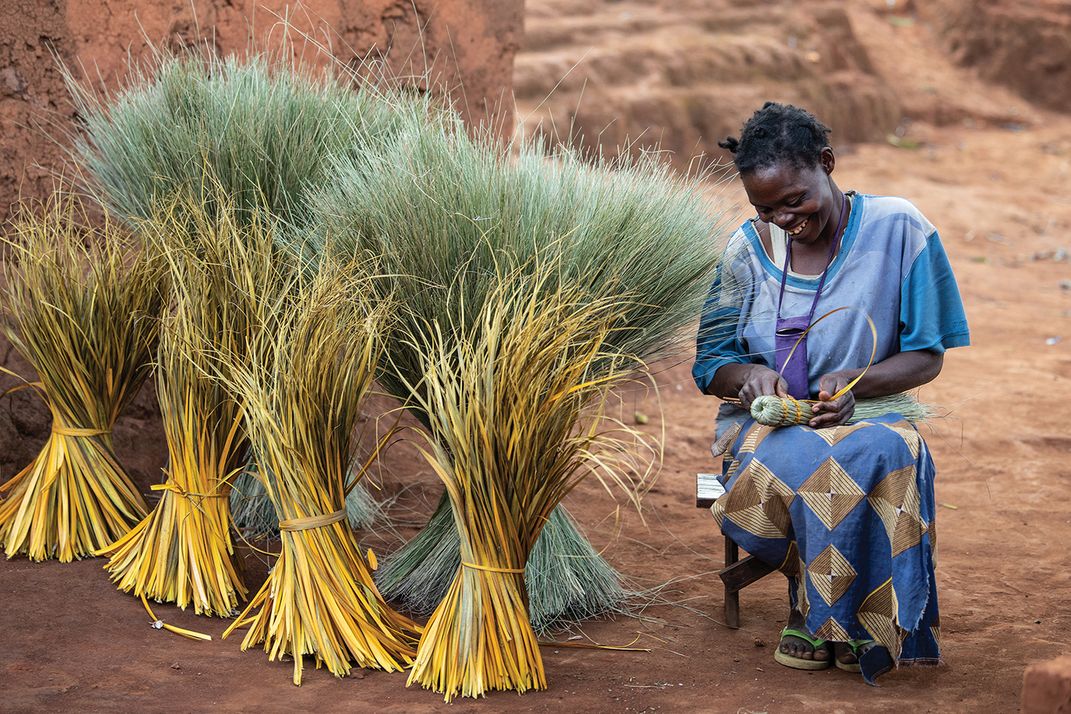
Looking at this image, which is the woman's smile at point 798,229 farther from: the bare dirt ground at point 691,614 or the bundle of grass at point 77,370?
the bundle of grass at point 77,370

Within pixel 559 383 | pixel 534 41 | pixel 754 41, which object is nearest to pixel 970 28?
pixel 754 41

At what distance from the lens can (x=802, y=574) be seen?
2.75 meters

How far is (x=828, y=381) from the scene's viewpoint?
2.82 metres

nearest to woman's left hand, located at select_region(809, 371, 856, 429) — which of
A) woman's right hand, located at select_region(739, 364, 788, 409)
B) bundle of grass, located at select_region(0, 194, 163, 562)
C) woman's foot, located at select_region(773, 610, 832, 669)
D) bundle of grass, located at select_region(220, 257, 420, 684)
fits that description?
woman's right hand, located at select_region(739, 364, 788, 409)

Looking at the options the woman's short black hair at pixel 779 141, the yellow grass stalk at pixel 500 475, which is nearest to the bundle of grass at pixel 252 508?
the yellow grass stalk at pixel 500 475

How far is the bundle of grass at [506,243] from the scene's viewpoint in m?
2.92

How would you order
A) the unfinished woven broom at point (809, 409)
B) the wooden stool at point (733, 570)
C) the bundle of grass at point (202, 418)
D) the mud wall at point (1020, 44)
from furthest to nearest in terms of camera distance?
the mud wall at point (1020, 44), the wooden stool at point (733, 570), the bundle of grass at point (202, 418), the unfinished woven broom at point (809, 409)

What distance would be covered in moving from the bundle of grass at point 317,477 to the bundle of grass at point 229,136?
0.69 metres

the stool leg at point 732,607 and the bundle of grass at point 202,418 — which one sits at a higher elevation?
the bundle of grass at point 202,418

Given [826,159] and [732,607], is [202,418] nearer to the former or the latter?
[732,607]

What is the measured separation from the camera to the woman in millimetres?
2639

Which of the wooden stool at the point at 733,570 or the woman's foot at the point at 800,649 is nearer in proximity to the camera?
the woman's foot at the point at 800,649

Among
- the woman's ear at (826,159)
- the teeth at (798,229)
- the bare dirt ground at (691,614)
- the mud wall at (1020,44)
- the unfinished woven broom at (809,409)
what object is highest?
the mud wall at (1020,44)

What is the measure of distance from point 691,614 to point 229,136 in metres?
1.92
